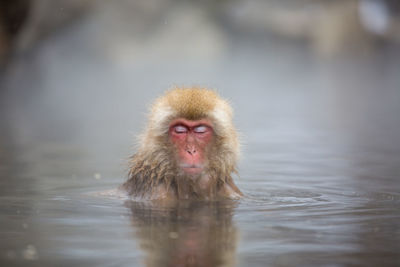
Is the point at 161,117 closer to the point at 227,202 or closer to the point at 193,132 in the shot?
the point at 193,132

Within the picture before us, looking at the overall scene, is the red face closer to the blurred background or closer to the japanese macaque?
the japanese macaque

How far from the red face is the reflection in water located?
25cm

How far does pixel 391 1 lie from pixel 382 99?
62.8 feet

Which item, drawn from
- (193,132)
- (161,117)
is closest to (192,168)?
(193,132)

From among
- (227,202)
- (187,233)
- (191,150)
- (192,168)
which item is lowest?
(187,233)

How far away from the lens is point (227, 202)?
5.05m

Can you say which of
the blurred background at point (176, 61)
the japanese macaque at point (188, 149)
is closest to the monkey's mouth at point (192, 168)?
the japanese macaque at point (188, 149)

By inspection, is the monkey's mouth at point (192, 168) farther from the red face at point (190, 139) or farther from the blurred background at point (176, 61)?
the blurred background at point (176, 61)

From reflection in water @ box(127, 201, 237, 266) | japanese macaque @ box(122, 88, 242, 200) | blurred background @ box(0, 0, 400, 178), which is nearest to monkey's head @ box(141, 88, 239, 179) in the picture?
japanese macaque @ box(122, 88, 242, 200)

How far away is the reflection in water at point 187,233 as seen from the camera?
10.7ft

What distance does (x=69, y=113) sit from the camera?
14266 millimetres

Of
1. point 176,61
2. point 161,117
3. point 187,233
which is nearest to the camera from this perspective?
point 187,233

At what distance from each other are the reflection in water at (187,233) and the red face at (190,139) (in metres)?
0.25

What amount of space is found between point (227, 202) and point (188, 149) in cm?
41
